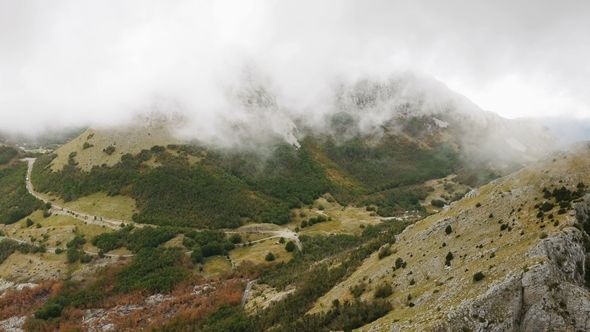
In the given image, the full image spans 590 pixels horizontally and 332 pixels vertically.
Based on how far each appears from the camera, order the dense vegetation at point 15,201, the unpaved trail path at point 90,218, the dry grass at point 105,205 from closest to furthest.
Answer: the unpaved trail path at point 90,218 → the dry grass at point 105,205 → the dense vegetation at point 15,201

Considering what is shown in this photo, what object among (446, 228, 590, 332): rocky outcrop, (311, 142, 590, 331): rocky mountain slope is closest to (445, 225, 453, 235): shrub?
(311, 142, 590, 331): rocky mountain slope

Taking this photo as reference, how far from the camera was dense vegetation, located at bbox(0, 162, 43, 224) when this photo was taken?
153625 millimetres

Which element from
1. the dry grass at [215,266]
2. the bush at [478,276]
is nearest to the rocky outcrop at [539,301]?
the bush at [478,276]

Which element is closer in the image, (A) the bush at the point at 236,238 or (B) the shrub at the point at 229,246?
(B) the shrub at the point at 229,246

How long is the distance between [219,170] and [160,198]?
39.2m

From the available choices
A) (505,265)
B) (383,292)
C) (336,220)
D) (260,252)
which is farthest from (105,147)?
(505,265)

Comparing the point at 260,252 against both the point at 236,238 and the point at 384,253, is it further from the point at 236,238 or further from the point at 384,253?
the point at 384,253

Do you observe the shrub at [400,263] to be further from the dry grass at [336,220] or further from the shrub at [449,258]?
the dry grass at [336,220]

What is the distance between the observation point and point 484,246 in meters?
40.8

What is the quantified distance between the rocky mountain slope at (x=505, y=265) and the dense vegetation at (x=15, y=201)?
16566cm

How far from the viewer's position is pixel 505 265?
32719 millimetres

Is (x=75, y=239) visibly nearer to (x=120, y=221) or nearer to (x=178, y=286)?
(x=120, y=221)

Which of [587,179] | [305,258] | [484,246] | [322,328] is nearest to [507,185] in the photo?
[587,179]

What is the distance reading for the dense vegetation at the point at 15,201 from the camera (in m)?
154
